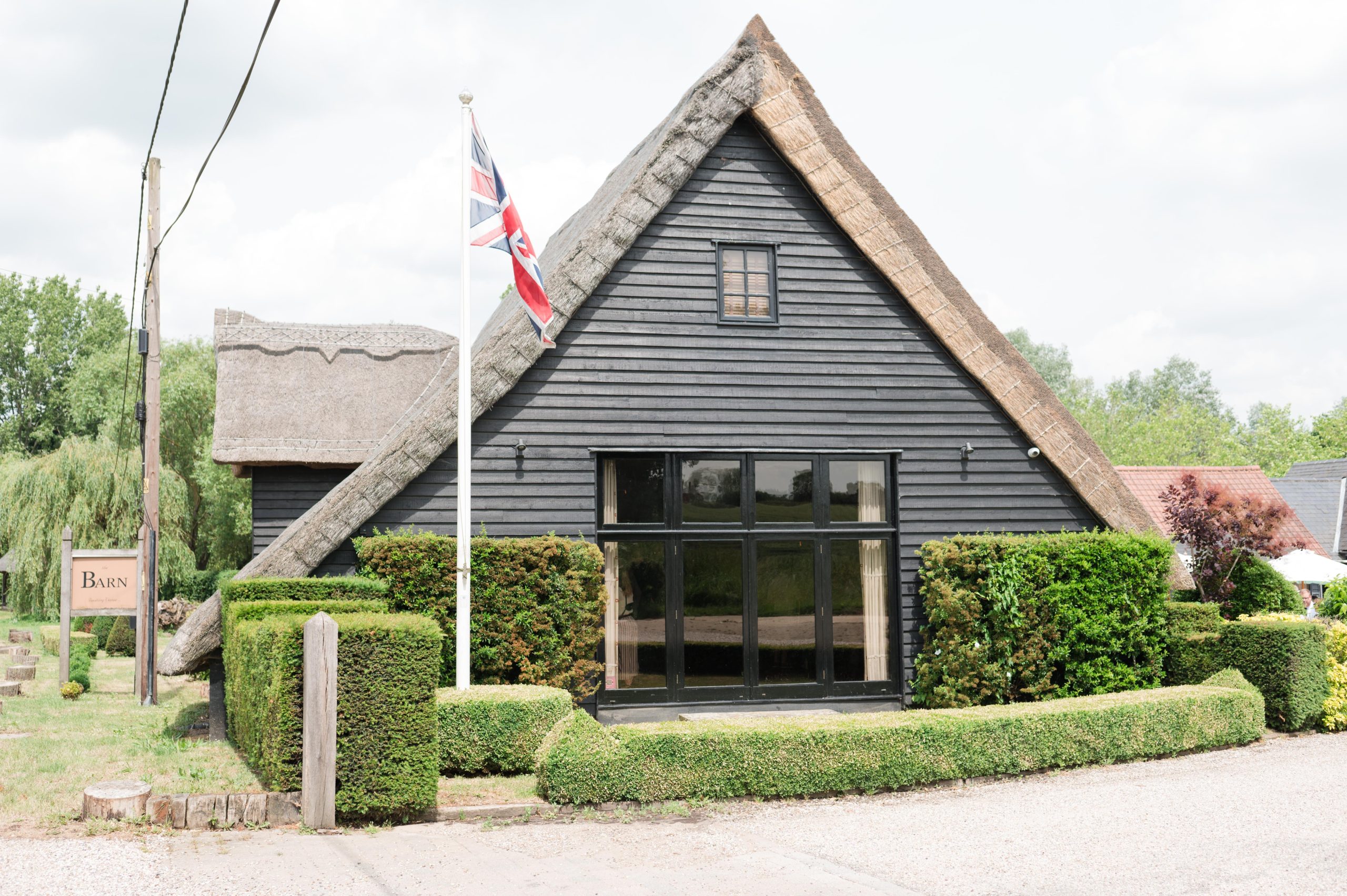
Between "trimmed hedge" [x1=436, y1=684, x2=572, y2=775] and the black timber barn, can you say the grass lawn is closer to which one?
"trimmed hedge" [x1=436, y1=684, x2=572, y2=775]

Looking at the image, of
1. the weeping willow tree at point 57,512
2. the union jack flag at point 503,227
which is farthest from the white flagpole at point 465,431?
the weeping willow tree at point 57,512

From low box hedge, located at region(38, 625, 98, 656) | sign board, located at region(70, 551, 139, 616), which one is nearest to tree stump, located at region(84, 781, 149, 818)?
sign board, located at region(70, 551, 139, 616)

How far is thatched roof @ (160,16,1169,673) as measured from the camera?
431 inches

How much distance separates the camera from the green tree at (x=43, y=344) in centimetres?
5728

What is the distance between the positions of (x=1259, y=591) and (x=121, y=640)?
2232 centimetres

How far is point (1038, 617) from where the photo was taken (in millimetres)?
12000

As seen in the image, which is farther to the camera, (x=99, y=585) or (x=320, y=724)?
(x=99, y=585)

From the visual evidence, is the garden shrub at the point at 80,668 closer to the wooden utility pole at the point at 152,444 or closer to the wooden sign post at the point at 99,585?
the wooden sign post at the point at 99,585

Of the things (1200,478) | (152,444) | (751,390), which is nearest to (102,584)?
(152,444)

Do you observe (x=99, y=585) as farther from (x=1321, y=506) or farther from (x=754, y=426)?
(x=1321, y=506)

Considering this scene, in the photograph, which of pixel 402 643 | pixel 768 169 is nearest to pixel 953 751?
pixel 402 643

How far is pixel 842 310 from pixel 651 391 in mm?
2660

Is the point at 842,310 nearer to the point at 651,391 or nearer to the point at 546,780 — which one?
the point at 651,391

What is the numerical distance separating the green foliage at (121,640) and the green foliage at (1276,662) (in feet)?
69.2
